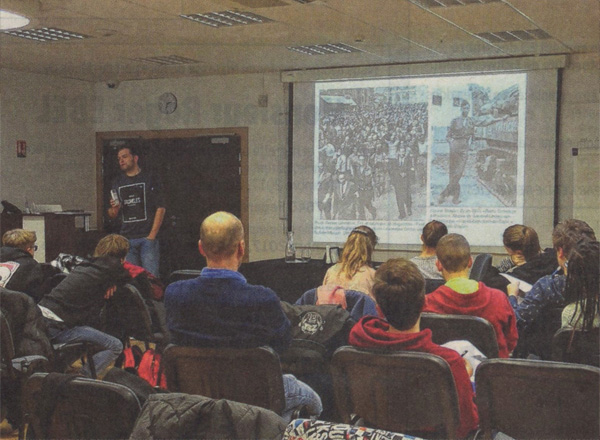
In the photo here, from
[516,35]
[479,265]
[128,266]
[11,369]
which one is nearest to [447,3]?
[516,35]

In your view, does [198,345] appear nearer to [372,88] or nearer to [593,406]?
[593,406]

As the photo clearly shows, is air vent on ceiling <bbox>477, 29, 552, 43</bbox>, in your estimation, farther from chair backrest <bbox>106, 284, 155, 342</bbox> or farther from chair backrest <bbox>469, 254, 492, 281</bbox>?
chair backrest <bbox>106, 284, 155, 342</bbox>

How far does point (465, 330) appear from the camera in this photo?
264cm

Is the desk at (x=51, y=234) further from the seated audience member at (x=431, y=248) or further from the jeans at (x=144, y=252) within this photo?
the seated audience member at (x=431, y=248)

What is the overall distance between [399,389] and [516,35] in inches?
178

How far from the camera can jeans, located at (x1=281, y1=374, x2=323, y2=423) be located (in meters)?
2.54

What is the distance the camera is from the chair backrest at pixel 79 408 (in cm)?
172

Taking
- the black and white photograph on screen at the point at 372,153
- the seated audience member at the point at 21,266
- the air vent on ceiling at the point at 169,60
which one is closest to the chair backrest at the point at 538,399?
the seated audience member at the point at 21,266

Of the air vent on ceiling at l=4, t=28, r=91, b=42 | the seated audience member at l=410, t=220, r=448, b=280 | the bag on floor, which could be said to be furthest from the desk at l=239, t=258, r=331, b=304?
the air vent on ceiling at l=4, t=28, r=91, b=42

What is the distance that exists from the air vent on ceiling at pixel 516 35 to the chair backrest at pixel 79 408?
497cm

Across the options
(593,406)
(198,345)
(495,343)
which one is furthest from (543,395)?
(198,345)

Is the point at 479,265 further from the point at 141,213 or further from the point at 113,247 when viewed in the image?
the point at 141,213

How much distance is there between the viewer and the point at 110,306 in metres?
4.04

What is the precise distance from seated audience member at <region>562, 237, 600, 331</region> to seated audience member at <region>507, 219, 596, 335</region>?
68 millimetres
